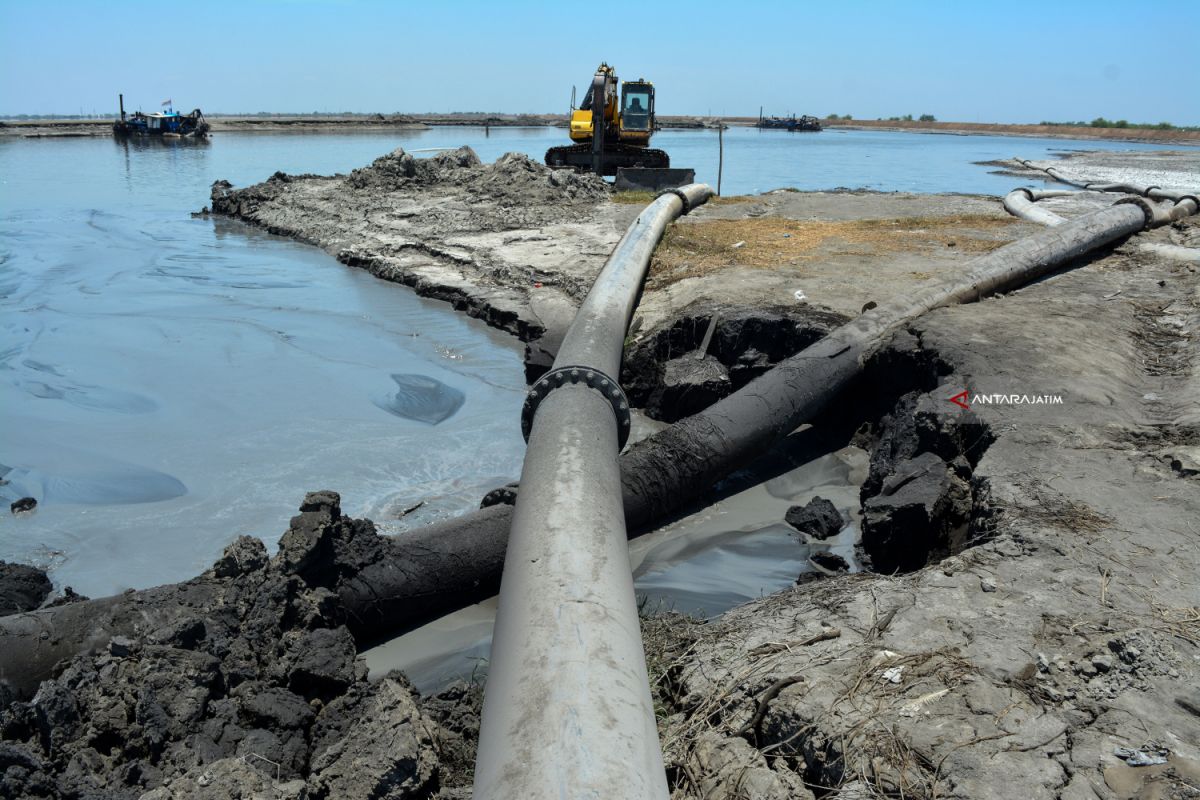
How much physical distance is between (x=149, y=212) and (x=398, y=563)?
65.0ft

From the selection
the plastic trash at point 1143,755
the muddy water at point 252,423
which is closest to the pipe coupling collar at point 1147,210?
the muddy water at point 252,423

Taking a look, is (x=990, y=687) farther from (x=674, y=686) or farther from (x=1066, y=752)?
(x=674, y=686)

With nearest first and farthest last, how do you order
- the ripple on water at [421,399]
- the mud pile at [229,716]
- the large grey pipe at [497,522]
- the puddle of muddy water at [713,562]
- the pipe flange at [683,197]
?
1. the mud pile at [229,716]
2. the large grey pipe at [497,522]
3. the puddle of muddy water at [713,562]
4. the ripple on water at [421,399]
5. the pipe flange at [683,197]

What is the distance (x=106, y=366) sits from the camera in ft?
30.7

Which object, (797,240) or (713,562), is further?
(797,240)

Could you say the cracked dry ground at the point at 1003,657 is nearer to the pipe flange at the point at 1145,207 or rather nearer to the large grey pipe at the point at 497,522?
the large grey pipe at the point at 497,522

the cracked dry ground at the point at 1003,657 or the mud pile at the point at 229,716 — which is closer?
the cracked dry ground at the point at 1003,657

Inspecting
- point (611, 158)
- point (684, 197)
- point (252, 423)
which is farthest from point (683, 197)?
point (611, 158)

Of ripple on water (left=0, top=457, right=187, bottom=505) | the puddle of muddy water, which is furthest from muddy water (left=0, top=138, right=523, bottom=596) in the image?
the puddle of muddy water

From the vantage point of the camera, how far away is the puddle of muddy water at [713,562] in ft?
15.3

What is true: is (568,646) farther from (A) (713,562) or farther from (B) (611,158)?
(B) (611,158)

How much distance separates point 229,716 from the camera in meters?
3.48

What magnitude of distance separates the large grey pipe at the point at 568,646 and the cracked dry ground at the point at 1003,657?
0.59 metres

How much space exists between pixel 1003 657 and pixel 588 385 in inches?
116
